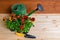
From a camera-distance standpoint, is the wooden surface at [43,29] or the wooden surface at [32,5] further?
the wooden surface at [32,5]

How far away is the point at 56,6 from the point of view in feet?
5.76

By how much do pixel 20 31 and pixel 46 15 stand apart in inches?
14.3

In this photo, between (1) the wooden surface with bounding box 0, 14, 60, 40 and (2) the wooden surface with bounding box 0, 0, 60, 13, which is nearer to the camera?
(1) the wooden surface with bounding box 0, 14, 60, 40

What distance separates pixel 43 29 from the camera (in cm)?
154

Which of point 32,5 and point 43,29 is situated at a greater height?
point 32,5

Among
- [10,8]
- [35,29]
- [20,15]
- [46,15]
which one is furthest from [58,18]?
[10,8]

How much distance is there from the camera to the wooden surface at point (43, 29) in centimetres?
146

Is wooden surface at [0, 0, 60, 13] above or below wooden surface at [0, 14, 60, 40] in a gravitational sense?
above

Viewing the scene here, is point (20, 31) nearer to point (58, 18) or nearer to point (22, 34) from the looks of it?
point (22, 34)

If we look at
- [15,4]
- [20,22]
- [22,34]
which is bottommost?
[22,34]

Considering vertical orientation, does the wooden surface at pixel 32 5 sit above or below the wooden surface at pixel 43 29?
above

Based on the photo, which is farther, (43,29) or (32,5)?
(32,5)

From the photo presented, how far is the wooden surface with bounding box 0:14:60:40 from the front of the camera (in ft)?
4.80

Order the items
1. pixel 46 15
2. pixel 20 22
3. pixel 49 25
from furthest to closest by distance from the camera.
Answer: pixel 46 15, pixel 49 25, pixel 20 22
